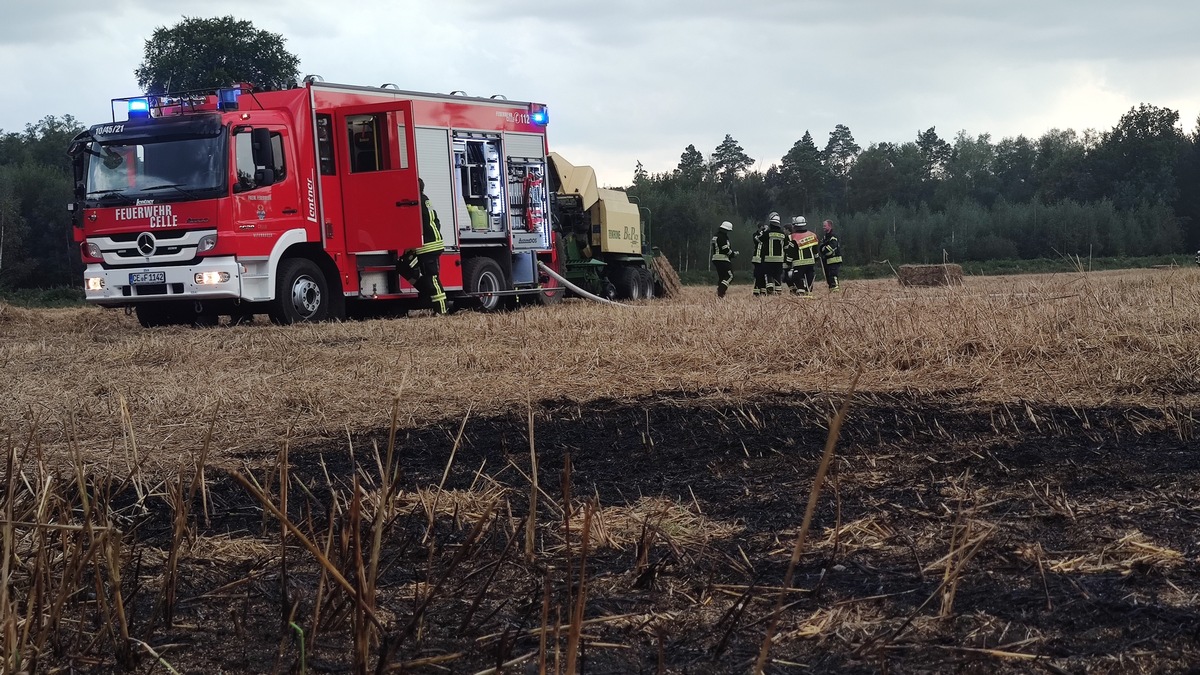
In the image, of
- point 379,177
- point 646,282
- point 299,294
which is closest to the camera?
point 299,294

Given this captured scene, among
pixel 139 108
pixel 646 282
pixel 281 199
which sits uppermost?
pixel 139 108

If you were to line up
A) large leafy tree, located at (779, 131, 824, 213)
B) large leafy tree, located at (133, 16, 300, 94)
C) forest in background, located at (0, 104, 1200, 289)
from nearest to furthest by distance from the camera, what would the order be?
forest in background, located at (0, 104, 1200, 289) < large leafy tree, located at (133, 16, 300, 94) < large leafy tree, located at (779, 131, 824, 213)

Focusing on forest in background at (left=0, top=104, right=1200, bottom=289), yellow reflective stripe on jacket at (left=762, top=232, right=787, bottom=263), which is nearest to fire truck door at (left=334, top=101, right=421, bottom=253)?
yellow reflective stripe on jacket at (left=762, top=232, right=787, bottom=263)

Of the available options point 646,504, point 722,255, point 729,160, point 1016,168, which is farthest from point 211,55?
point 646,504

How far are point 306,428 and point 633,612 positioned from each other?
3.52 metres

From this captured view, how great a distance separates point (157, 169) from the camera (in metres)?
13.9

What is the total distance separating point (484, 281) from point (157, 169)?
4.97m

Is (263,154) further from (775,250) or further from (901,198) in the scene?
(901,198)

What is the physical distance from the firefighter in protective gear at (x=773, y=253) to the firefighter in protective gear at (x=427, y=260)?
17.4ft

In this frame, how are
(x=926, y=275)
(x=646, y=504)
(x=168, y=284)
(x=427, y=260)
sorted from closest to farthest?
(x=646, y=504)
(x=168, y=284)
(x=427, y=260)
(x=926, y=275)

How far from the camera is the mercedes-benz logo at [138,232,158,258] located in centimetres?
1380

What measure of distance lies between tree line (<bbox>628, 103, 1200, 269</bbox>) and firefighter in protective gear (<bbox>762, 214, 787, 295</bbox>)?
931 cm

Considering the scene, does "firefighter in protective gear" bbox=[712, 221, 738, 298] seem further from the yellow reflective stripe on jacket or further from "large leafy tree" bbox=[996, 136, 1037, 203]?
"large leafy tree" bbox=[996, 136, 1037, 203]

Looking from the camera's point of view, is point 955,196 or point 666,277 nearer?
point 666,277
